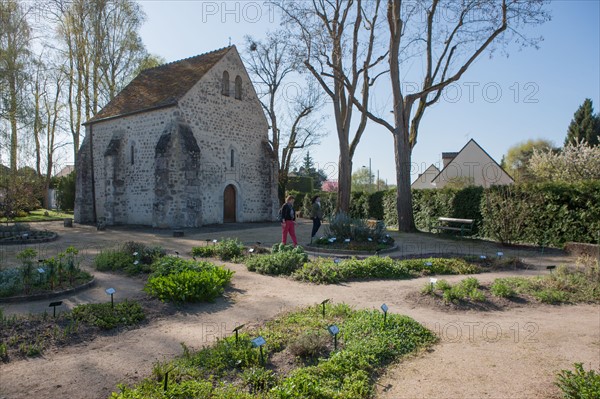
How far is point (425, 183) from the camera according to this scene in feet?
173

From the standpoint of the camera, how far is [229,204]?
23.1 m

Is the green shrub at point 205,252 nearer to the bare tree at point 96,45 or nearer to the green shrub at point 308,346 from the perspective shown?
the green shrub at point 308,346

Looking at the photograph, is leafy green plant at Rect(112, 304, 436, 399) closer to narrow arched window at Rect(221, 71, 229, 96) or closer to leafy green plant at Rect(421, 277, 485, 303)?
leafy green plant at Rect(421, 277, 485, 303)

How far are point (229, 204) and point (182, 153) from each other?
4742mm

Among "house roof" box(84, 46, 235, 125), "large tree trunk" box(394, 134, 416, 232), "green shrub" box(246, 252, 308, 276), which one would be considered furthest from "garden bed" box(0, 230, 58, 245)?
"large tree trunk" box(394, 134, 416, 232)

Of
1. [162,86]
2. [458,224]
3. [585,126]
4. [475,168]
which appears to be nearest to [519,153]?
[585,126]

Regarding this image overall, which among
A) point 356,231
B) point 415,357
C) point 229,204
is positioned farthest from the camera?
point 229,204

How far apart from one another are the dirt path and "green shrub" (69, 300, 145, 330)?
0.92 feet

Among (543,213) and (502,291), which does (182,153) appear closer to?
(543,213)

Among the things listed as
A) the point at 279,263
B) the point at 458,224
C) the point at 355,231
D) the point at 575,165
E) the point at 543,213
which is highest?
the point at 575,165

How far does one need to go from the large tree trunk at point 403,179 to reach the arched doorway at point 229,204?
399 inches

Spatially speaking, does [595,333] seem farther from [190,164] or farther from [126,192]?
[126,192]

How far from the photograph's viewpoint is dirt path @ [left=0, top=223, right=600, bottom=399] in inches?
141

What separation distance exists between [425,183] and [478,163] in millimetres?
13409
